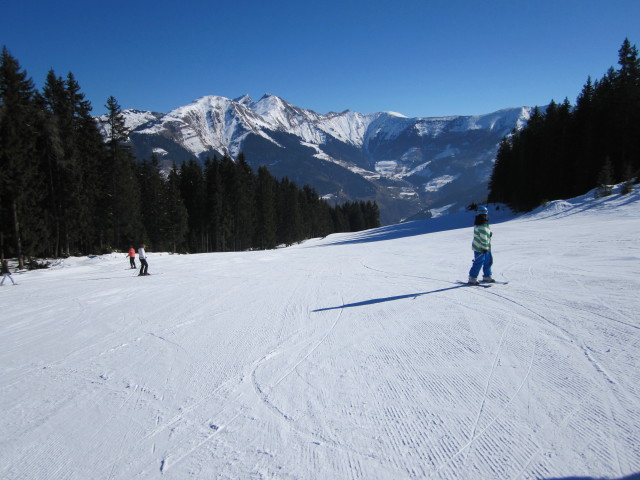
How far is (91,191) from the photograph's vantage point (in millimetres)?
27906

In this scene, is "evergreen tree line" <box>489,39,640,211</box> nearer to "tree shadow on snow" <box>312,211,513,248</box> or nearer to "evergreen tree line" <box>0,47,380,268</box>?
"tree shadow on snow" <box>312,211,513,248</box>

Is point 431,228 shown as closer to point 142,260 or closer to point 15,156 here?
point 142,260

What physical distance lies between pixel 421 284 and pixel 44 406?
7.77 meters

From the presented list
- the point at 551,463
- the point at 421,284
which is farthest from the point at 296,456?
the point at 421,284

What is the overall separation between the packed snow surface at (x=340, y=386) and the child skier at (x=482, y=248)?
55 centimetres

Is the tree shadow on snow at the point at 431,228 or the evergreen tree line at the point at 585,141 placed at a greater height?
the evergreen tree line at the point at 585,141

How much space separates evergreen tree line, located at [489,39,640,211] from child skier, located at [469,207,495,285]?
27.0 meters

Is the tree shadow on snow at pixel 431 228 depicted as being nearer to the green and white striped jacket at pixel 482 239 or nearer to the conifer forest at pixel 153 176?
the conifer forest at pixel 153 176

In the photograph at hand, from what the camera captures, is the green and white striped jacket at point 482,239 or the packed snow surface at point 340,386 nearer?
the packed snow surface at point 340,386

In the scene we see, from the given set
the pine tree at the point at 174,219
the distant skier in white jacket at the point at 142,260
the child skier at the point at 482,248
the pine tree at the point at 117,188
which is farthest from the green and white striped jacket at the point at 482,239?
the pine tree at the point at 174,219

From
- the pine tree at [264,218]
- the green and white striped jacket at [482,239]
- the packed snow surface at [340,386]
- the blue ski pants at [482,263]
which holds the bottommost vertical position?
the packed snow surface at [340,386]

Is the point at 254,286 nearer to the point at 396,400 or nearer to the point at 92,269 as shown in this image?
the point at 396,400

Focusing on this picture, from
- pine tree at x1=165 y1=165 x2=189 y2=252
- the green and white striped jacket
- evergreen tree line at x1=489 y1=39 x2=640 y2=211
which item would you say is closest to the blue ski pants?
the green and white striped jacket

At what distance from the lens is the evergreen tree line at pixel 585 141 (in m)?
32.4
